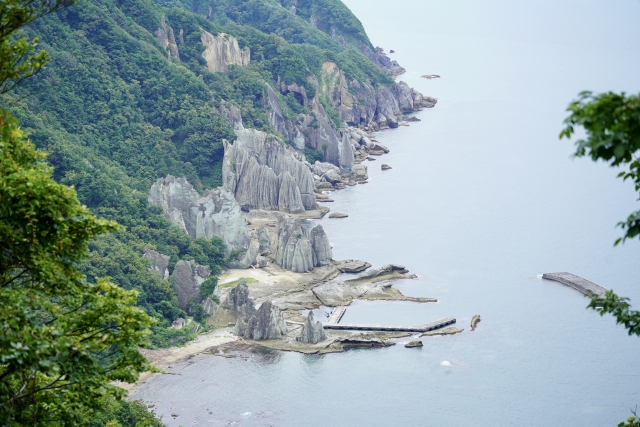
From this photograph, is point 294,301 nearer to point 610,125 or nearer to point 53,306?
point 53,306

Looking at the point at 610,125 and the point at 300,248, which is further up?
the point at 610,125

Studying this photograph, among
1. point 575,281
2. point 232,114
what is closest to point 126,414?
point 575,281

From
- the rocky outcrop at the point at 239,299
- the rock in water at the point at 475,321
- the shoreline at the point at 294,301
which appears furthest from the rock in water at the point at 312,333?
the rock in water at the point at 475,321

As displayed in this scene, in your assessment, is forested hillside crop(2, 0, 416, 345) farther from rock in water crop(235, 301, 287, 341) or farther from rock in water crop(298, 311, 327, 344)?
rock in water crop(298, 311, 327, 344)

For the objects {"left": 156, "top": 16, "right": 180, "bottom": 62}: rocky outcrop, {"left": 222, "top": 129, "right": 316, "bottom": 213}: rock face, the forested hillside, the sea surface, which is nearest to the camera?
the sea surface

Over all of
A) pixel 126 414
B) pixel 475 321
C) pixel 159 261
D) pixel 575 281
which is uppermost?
pixel 159 261

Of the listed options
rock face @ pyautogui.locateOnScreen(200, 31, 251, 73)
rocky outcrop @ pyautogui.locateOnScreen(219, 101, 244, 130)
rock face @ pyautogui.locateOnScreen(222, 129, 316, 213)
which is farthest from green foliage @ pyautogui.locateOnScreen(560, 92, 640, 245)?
rock face @ pyautogui.locateOnScreen(200, 31, 251, 73)

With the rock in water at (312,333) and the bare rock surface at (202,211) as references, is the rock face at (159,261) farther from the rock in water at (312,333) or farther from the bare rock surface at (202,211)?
the rock in water at (312,333)
